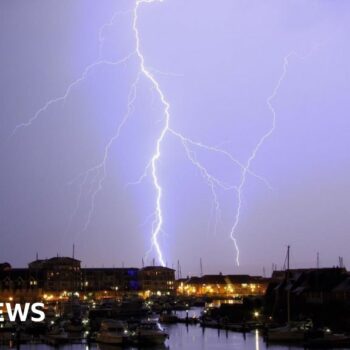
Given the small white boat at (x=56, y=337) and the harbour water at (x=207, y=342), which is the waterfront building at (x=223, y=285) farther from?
the small white boat at (x=56, y=337)

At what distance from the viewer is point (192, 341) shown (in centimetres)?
4522

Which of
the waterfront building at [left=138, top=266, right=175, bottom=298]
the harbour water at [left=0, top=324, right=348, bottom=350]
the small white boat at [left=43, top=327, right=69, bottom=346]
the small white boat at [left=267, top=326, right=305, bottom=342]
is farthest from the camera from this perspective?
the waterfront building at [left=138, top=266, right=175, bottom=298]

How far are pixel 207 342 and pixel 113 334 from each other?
21.4 ft

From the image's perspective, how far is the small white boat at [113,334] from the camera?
4056 cm

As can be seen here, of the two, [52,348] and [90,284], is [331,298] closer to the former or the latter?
[52,348]

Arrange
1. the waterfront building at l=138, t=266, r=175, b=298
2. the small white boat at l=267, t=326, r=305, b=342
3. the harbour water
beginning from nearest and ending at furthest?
the harbour water < the small white boat at l=267, t=326, r=305, b=342 < the waterfront building at l=138, t=266, r=175, b=298

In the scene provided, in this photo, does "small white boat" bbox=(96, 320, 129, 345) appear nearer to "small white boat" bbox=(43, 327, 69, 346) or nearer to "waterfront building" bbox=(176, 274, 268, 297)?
"small white boat" bbox=(43, 327, 69, 346)

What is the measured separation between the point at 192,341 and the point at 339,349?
1104cm

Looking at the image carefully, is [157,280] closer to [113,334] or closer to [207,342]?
[207,342]

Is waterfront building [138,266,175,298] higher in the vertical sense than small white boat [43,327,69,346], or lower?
higher

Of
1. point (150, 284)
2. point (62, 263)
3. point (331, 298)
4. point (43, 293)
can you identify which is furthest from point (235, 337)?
point (150, 284)

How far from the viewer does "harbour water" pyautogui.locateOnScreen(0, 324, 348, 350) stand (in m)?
40.5

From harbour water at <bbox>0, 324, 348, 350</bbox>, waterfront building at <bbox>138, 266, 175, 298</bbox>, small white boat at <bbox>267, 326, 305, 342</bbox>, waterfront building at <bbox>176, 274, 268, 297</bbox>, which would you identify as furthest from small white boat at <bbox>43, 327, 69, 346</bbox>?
waterfront building at <bbox>138, 266, 175, 298</bbox>

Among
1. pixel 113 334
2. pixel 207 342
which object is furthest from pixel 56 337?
pixel 207 342
